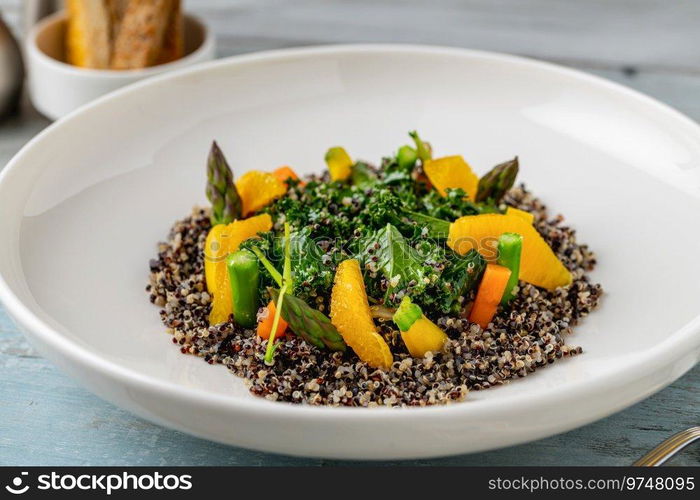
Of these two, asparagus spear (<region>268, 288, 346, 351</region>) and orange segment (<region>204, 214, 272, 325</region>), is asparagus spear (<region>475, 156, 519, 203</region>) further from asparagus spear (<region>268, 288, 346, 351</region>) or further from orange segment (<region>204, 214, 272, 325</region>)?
asparagus spear (<region>268, 288, 346, 351</region>)

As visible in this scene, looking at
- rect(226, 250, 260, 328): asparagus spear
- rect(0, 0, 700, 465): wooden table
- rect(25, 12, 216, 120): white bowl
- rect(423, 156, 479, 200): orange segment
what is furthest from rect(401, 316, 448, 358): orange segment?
rect(25, 12, 216, 120): white bowl

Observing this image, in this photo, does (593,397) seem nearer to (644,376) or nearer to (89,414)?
(644,376)

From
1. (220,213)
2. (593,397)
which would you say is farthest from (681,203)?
(220,213)

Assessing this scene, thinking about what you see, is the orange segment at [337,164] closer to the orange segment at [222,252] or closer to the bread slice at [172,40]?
the orange segment at [222,252]

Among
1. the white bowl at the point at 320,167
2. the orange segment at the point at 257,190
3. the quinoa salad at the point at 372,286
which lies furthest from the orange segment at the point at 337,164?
the white bowl at the point at 320,167

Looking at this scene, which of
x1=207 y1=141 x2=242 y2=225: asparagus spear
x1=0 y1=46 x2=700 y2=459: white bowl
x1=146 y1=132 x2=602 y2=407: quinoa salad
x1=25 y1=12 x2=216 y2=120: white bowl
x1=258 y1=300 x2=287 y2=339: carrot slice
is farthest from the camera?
x1=25 y1=12 x2=216 y2=120: white bowl

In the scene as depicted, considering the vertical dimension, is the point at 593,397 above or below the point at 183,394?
above

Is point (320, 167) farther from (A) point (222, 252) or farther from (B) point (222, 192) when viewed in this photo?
(A) point (222, 252)
